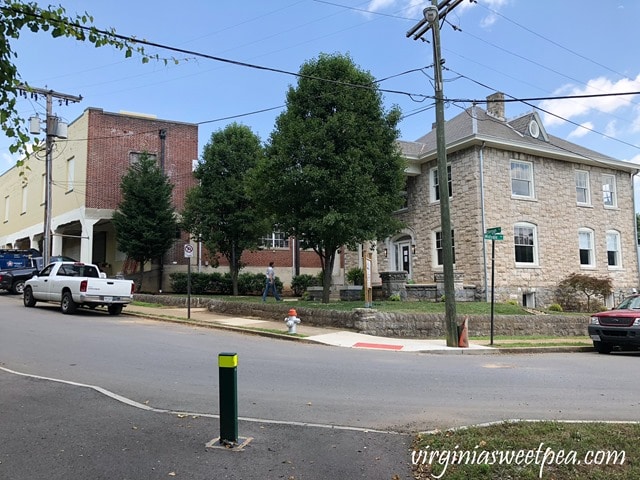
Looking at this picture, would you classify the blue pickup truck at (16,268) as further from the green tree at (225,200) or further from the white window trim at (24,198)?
the white window trim at (24,198)

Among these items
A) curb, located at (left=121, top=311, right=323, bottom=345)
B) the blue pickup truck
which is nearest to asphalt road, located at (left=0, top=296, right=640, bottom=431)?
curb, located at (left=121, top=311, right=323, bottom=345)

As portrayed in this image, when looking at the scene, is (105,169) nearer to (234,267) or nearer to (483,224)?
(234,267)

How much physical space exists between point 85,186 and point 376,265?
16330mm

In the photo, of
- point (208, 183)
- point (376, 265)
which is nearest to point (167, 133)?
Answer: point (208, 183)

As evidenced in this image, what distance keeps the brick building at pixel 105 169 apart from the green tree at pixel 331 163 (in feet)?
43.8

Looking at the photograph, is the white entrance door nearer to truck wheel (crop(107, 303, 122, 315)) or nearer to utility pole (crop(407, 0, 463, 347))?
utility pole (crop(407, 0, 463, 347))

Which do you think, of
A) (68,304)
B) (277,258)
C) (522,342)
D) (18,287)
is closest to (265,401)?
(522,342)

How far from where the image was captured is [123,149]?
29484 mm

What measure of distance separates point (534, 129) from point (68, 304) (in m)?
22.0

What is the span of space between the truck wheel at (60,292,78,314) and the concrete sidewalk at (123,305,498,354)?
2.12 metres

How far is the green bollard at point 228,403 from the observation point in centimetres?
491

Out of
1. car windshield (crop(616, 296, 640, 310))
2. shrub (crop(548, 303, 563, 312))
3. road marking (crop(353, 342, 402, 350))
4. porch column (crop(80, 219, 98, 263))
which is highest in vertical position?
porch column (crop(80, 219, 98, 263))

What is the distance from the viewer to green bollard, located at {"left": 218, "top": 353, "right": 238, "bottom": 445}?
4910 mm

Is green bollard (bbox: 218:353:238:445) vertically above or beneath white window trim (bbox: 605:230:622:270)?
beneath
